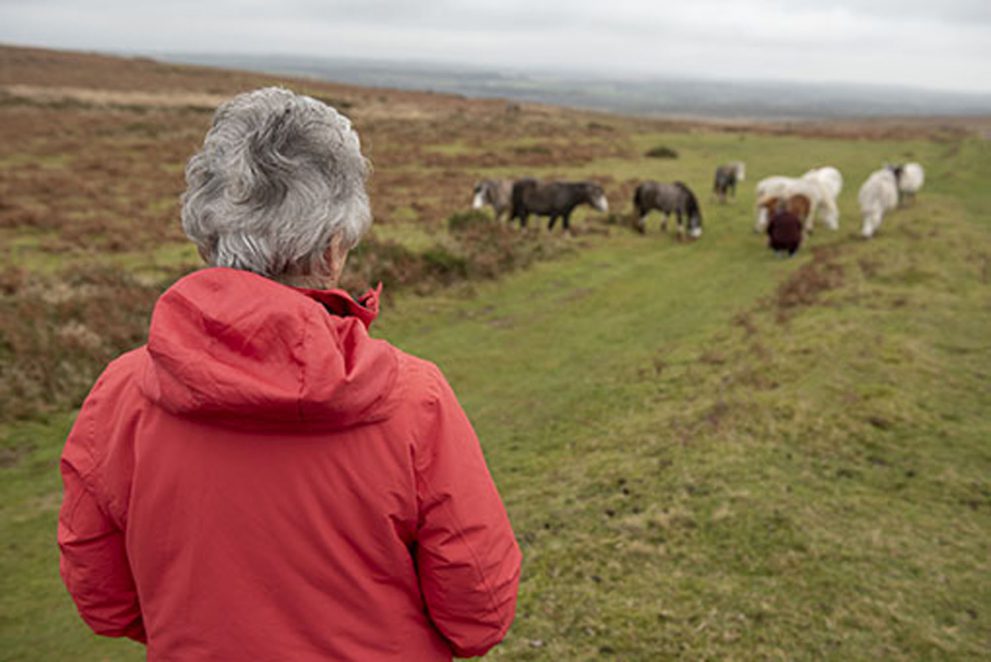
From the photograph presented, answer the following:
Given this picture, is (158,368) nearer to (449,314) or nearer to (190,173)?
(190,173)

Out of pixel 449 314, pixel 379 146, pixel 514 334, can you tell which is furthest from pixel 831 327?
pixel 379 146

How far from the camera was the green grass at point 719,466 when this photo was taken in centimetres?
376

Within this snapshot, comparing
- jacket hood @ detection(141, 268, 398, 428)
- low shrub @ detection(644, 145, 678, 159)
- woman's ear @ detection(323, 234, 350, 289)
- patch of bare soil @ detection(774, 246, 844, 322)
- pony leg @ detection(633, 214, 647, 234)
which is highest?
low shrub @ detection(644, 145, 678, 159)

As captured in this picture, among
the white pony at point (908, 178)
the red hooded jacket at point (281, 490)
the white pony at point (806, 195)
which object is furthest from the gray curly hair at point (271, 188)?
the white pony at point (908, 178)

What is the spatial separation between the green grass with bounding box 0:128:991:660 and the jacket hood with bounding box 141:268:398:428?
2882 mm

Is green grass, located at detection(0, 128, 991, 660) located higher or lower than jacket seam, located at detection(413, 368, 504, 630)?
lower

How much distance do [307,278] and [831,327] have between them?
8869mm

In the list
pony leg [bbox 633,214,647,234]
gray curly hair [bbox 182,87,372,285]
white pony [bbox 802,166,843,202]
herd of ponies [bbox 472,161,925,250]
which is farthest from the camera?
white pony [bbox 802,166,843,202]

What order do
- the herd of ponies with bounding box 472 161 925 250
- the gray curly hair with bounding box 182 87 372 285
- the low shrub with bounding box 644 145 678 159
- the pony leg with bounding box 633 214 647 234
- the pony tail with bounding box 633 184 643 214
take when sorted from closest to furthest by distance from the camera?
the gray curly hair with bounding box 182 87 372 285, the herd of ponies with bounding box 472 161 925 250, the pony tail with bounding box 633 184 643 214, the pony leg with bounding box 633 214 647 234, the low shrub with bounding box 644 145 678 159

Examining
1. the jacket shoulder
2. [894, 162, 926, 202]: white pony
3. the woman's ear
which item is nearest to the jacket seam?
the woman's ear

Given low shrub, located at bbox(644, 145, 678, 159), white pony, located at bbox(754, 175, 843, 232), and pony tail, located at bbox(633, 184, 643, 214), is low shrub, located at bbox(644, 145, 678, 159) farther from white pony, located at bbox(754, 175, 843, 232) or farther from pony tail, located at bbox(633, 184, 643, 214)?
pony tail, located at bbox(633, 184, 643, 214)

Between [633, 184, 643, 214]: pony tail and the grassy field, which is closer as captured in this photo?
the grassy field

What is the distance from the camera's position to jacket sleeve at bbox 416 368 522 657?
1512 millimetres

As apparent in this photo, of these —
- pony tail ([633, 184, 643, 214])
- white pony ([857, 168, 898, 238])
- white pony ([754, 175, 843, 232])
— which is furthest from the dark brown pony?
white pony ([857, 168, 898, 238])
